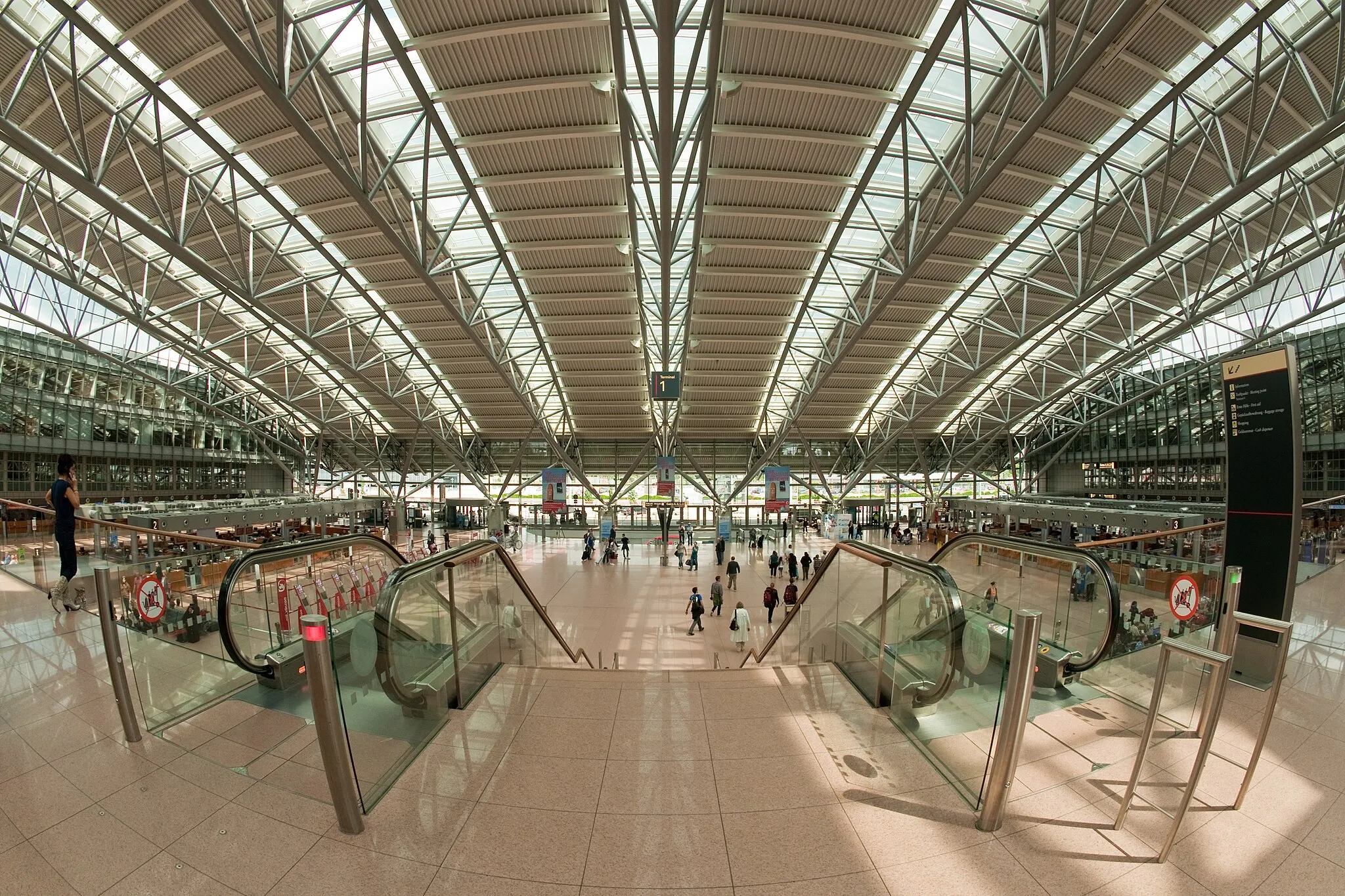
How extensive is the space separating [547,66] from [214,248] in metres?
15.1

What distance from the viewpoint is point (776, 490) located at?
100 ft

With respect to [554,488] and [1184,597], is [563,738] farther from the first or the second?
[554,488]

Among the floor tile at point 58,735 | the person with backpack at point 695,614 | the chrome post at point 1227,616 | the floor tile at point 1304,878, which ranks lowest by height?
the person with backpack at point 695,614

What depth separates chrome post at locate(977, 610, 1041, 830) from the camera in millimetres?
3133

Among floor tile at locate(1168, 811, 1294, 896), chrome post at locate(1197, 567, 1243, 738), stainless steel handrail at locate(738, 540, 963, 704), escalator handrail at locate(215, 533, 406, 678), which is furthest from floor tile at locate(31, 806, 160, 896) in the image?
chrome post at locate(1197, 567, 1243, 738)

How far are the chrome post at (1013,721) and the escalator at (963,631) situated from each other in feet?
0.48

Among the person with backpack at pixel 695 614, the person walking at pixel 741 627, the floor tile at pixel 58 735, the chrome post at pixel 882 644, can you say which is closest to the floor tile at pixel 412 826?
the floor tile at pixel 58 735

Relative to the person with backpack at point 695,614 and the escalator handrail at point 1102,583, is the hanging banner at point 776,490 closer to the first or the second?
the person with backpack at point 695,614

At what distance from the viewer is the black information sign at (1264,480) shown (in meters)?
5.95

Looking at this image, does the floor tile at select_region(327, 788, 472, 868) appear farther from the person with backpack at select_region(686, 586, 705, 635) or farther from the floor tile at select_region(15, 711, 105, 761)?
the person with backpack at select_region(686, 586, 705, 635)

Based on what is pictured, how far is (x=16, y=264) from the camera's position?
87.2 ft

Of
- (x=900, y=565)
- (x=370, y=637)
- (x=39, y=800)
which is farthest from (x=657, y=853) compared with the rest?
(x=39, y=800)

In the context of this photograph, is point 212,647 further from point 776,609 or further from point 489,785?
point 776,609

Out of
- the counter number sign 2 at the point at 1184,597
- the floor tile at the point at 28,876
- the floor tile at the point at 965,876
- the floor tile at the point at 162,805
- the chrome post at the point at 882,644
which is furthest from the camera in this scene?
the counter number sign 2 at the point at 1184,597
